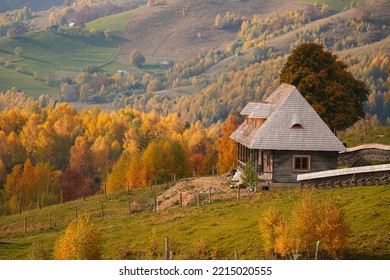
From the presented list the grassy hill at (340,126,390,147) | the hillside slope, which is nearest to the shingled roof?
the grassy hill at (340,126,390,147)

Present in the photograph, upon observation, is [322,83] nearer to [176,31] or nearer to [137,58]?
[137,58]

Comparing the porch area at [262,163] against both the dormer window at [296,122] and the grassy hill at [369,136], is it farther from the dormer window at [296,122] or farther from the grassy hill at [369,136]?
the grassy hill at [369,136]

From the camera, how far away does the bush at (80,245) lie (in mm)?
26141

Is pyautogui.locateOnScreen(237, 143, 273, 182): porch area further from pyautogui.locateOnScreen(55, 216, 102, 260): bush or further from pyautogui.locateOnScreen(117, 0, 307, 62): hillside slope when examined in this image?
pyautogui.locateOnScreen(117, 0, 307, 62): hillside slope

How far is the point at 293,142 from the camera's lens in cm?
3862

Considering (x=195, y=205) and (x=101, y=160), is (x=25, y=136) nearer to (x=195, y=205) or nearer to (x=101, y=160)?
(x=101, y=160)

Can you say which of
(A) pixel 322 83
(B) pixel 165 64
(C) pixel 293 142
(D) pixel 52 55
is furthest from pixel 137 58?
(C) pixel 293 142

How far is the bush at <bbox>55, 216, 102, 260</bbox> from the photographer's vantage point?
26141 mm

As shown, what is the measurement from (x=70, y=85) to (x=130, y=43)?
55.8ft

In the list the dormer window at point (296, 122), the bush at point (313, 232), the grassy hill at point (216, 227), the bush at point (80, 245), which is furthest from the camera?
the dormer window at point (296, 122)

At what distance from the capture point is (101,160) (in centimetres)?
9781

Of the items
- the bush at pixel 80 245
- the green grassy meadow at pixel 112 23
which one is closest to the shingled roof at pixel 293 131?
the bush at pixel 80 245

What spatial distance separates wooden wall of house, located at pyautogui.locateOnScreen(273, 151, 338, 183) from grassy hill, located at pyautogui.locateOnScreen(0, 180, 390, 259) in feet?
7.92
